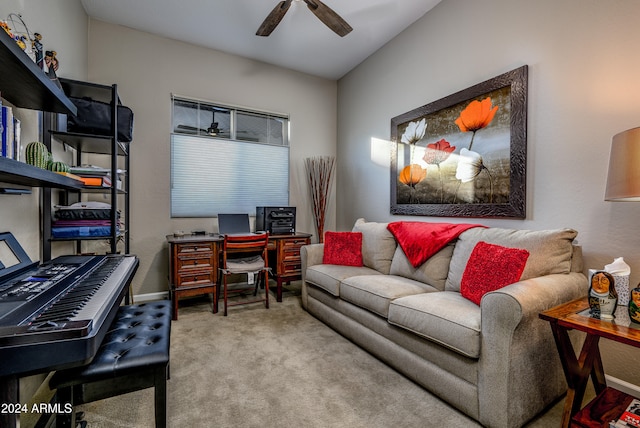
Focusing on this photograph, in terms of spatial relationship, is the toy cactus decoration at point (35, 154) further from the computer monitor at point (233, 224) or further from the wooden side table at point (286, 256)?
the wooden side table at point (286, 256)

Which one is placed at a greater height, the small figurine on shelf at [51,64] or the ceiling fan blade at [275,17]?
the ceiling fan blade at [275,17]

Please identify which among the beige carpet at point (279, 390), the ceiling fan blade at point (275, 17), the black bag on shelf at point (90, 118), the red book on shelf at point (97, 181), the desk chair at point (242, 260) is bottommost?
the beige carpet at point (279, 390)

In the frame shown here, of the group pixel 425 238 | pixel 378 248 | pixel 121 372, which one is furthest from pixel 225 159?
pixel 121 372

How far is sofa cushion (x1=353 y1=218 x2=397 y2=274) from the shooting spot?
2914 mm

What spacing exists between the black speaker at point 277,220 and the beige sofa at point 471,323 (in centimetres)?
120

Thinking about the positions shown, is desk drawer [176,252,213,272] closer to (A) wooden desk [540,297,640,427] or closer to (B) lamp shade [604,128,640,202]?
(A) wooden desk [540,297,640,427]

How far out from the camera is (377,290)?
2178 millimetres

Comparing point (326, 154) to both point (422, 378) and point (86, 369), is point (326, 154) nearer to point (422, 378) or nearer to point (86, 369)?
point (422, 378)

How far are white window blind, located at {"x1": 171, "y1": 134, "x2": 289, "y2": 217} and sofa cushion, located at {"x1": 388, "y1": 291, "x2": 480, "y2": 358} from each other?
2595mm

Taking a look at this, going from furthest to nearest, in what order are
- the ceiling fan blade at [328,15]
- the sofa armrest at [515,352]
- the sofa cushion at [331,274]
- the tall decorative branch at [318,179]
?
the tall decorative branch at [318,179], the sofa cushion at [331,274], the ceiling fan blade at [328,15], the sofa armrest at [515,352]

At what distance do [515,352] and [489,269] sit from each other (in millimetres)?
571

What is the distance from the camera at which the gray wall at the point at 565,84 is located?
5.71 feet

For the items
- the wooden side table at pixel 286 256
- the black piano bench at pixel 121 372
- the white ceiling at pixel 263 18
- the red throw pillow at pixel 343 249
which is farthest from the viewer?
the wooden side table at pixel 286 256

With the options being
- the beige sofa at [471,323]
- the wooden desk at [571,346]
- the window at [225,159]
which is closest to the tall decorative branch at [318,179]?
the window at [225,159]
